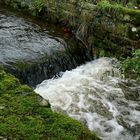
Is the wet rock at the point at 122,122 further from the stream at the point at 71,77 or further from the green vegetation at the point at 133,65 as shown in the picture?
the green vegetation at the point at 133,65

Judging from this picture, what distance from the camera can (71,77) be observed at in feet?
26.4

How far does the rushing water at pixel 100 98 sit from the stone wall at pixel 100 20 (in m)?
0.84

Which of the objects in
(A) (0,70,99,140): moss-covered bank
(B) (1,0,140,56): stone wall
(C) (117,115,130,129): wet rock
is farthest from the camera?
(B) (1,0,140,56): stone wall

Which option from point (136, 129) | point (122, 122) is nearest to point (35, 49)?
point (122, 122)

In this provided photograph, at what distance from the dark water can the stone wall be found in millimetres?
369

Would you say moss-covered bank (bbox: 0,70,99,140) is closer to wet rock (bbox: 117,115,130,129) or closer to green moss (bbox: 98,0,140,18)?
wet rock (bbox: 117,115,130,129)

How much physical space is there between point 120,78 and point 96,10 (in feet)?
7.37

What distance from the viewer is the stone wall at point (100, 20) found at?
8.84 metres

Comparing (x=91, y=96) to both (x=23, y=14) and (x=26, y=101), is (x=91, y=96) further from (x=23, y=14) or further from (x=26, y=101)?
(x=23, y=14)

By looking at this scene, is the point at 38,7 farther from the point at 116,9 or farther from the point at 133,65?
the point at 133,65

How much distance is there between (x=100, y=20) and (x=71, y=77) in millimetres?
2151

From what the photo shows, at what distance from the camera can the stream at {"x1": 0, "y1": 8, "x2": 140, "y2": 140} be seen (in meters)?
6.28

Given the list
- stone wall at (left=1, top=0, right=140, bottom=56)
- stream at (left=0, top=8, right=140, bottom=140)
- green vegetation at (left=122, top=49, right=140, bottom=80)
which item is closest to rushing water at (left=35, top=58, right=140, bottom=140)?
stream at (left=0, top=8, right=140, bottom=140)

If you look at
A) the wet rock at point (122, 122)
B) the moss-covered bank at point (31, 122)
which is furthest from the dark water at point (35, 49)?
the moss-covered bank at point (31, 122)
